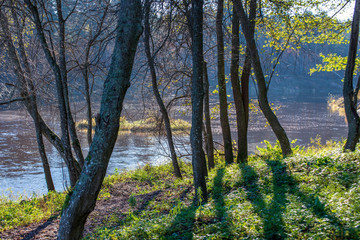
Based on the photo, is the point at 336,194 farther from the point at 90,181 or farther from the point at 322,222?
the point at 90,181

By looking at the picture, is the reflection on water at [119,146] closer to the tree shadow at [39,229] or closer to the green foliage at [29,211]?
the green foliage at [29,211]

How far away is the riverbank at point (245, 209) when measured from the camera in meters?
3.83

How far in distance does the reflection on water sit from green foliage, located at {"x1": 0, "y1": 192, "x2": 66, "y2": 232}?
2134 millimetres

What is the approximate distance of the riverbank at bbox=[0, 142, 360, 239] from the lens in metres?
3.83

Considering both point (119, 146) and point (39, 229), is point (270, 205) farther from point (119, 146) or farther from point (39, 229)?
point (119, 146)

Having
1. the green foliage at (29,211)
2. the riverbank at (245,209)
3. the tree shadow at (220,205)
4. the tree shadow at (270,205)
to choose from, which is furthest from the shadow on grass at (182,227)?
the green foliage at (29,211)

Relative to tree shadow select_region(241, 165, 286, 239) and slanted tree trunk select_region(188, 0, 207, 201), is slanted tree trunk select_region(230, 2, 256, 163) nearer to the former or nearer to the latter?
tree shadow select_region(241, 165, 286, 239)

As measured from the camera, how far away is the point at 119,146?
2112cm

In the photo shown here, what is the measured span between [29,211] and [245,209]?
19.2ft

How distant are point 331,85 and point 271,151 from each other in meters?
62.6

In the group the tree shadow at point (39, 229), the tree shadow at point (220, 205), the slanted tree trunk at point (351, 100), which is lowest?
the tree shadow at point (39, 229)

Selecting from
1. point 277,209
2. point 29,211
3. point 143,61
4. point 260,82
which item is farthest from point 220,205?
point 143,61

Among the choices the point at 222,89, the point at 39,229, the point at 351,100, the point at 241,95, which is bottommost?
the point at 39,229

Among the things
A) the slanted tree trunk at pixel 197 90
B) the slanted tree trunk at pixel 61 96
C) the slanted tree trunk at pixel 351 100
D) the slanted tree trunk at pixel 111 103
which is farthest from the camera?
the slanted tree trunk at pixel 61 96
